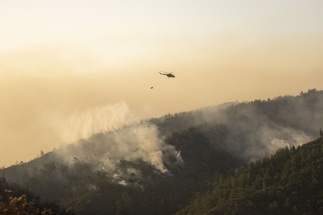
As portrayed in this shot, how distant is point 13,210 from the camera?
52.3m

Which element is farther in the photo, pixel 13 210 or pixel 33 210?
pixel 33 210

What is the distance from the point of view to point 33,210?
56.3 meters

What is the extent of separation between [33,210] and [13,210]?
419 cm
